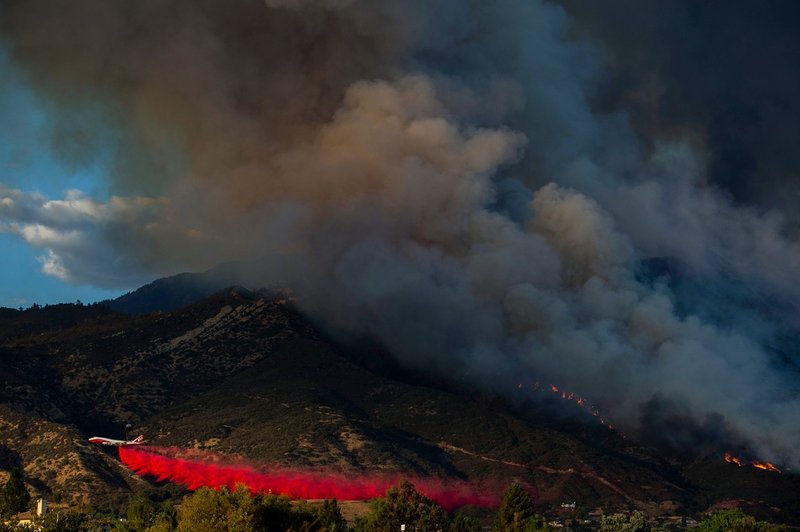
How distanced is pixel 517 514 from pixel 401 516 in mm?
21796

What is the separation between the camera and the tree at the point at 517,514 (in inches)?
6024

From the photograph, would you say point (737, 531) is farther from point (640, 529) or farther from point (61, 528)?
point (61, 528)

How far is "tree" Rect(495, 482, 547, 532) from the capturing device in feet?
502

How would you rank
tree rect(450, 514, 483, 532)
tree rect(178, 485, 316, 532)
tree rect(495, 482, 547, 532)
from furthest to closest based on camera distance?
tree rect(495, 482, 547, 532) → tree rect(450, 514, 483, 532) → tree rect(178, 485, 316, 532)

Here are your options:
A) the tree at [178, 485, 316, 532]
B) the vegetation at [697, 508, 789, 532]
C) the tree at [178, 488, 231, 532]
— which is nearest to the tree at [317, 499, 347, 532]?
the tree at [178, 485, 316, 532]

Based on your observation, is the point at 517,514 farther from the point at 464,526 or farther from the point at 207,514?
the point at 207,514

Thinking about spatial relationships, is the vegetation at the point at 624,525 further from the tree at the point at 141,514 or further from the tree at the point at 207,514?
the tree at the point at 207,514

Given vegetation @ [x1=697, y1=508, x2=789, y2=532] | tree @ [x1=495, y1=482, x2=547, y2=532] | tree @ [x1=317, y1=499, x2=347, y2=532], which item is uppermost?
vegetation @ [x1=697, y1=508, x2=789, y2=532]

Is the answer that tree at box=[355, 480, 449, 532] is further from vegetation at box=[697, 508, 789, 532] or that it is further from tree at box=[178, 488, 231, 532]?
vegetation at box=[697, 508, 789, 532]

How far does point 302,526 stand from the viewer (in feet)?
393

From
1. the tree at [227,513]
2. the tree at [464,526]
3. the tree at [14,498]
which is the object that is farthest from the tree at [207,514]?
the tree at [14,498]

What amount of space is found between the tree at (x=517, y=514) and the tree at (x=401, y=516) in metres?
12.0

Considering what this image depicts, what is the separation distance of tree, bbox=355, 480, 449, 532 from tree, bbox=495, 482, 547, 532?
12.0m

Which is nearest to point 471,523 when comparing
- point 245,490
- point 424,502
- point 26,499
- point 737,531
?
point 424,502
